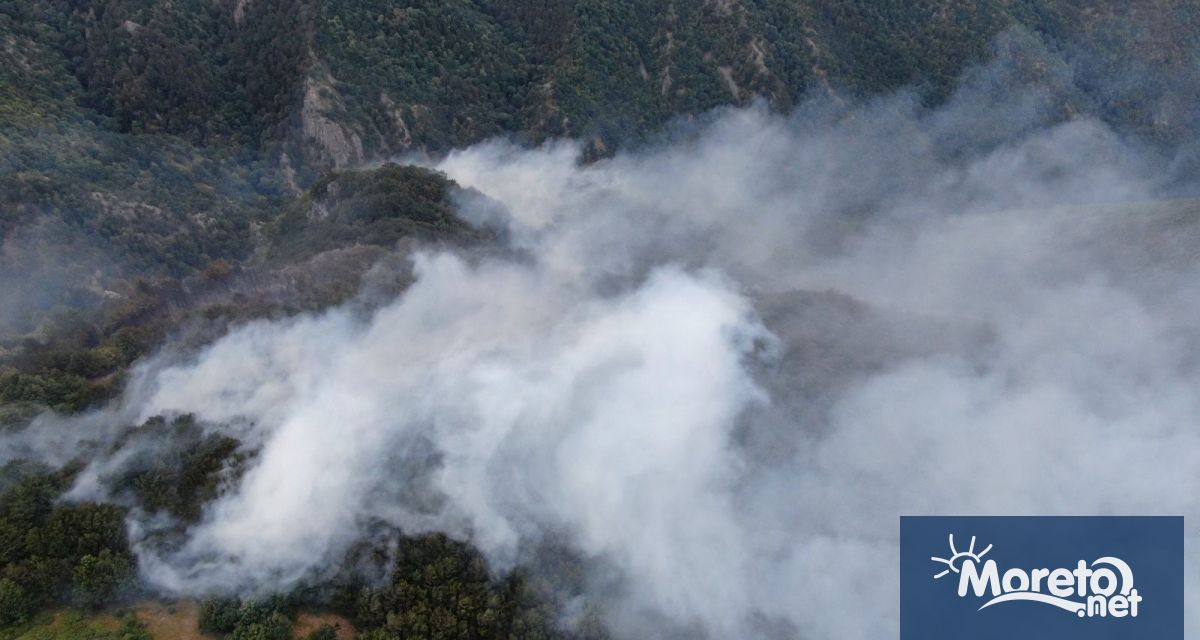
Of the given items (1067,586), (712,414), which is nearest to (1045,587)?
(1067,586)

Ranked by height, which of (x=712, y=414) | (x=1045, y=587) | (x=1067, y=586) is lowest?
(x=1045, y=587)

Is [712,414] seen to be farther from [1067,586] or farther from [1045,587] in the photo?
[1067,586]

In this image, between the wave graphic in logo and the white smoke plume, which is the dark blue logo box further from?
the white smoke plume

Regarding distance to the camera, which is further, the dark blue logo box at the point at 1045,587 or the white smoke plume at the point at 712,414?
the white smoke plume at the point at 712,414

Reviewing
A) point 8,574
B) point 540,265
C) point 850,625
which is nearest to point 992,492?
point 850,625

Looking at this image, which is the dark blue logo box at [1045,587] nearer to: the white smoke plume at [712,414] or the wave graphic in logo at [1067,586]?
the wave graphic in logo at [1067,586]

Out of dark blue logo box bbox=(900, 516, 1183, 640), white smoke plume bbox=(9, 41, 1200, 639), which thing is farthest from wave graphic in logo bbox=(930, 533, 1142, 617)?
white smoke plume bbox=(9, 41, 1200, 639)

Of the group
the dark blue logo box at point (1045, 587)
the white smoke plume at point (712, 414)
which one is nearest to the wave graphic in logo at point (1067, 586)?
the dark blue logo box at point (1045, 587)
